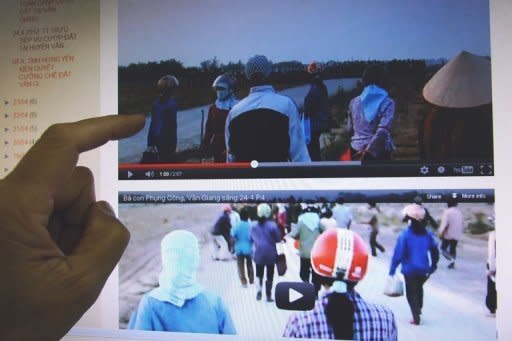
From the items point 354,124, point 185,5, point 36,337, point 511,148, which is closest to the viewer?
point 36,337

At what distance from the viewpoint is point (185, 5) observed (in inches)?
74.2

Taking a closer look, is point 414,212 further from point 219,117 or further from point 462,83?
point 219,117

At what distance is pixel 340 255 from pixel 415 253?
0.28m

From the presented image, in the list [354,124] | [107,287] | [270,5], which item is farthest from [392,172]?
[107,287]

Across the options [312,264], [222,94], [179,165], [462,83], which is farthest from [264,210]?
[462,83]

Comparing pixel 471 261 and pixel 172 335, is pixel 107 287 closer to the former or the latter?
pixel 172 335

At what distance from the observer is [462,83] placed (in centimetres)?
163

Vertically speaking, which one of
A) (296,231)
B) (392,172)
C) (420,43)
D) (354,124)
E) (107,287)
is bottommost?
(107,287)

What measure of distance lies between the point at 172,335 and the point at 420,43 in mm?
1525

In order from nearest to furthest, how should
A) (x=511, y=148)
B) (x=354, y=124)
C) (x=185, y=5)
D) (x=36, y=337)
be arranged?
(x=36, y=337) → (x=511, y=148) → (x=354, y=124) → (x=185, y=5)

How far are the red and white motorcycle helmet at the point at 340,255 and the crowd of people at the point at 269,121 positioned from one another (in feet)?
1.02

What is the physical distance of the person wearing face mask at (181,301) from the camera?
1.81 meters
